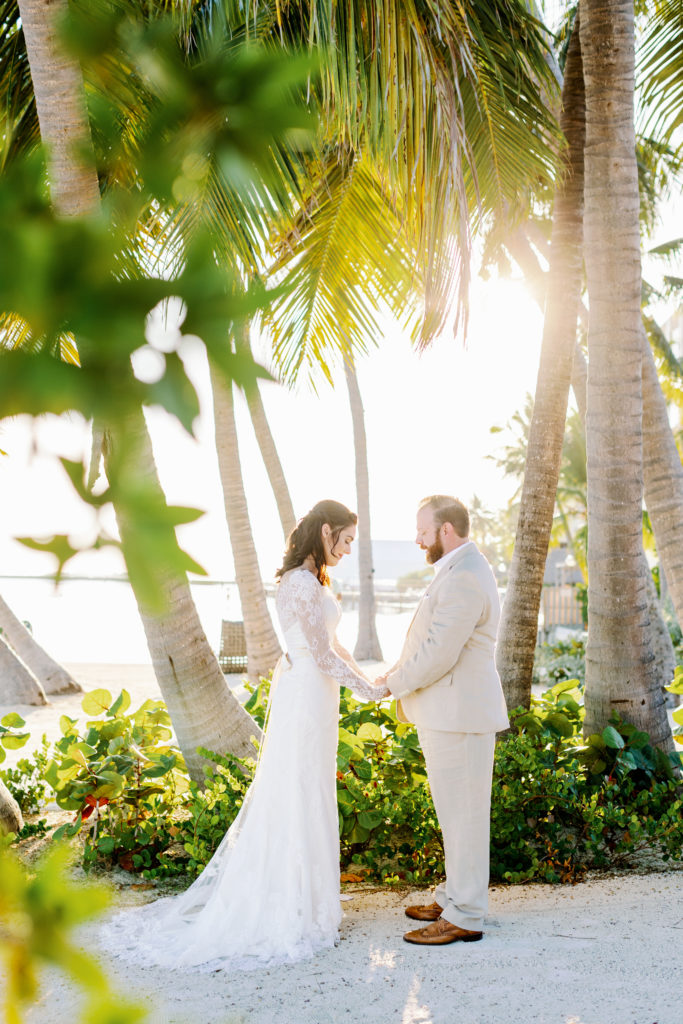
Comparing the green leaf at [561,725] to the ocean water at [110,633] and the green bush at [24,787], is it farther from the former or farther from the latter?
the ocean water at [110,633]

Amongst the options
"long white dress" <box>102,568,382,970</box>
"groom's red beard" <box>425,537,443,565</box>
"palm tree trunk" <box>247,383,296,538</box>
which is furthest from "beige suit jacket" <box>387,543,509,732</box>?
"palm tree trunk" <box>247,383,296,538</box>

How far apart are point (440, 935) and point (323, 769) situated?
1.01 meters

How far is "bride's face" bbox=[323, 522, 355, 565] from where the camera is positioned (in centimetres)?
481

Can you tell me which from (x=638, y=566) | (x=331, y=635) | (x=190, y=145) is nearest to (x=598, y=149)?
(x=638, y=566)

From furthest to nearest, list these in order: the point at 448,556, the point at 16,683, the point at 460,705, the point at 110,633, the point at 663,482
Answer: the point at 110,633 < the point at 16,683 < the point at 663,482 < the point at 448,556 < the point at 460,705

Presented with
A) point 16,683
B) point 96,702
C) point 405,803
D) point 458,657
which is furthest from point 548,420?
point 16,683

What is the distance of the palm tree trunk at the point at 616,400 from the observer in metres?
5.65

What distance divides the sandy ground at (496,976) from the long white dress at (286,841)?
9.1 inches

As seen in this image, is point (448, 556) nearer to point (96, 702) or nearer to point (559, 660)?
point (96, 702)

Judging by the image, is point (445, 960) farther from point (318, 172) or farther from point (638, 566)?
point (318, 172)

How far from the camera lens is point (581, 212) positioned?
6695 millimetres

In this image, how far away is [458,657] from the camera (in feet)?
14.9

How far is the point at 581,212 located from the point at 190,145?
685 centimetres

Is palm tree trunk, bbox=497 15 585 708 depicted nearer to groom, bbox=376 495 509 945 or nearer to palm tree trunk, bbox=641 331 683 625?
palm tree trunk, bbox=641 331 683 625
